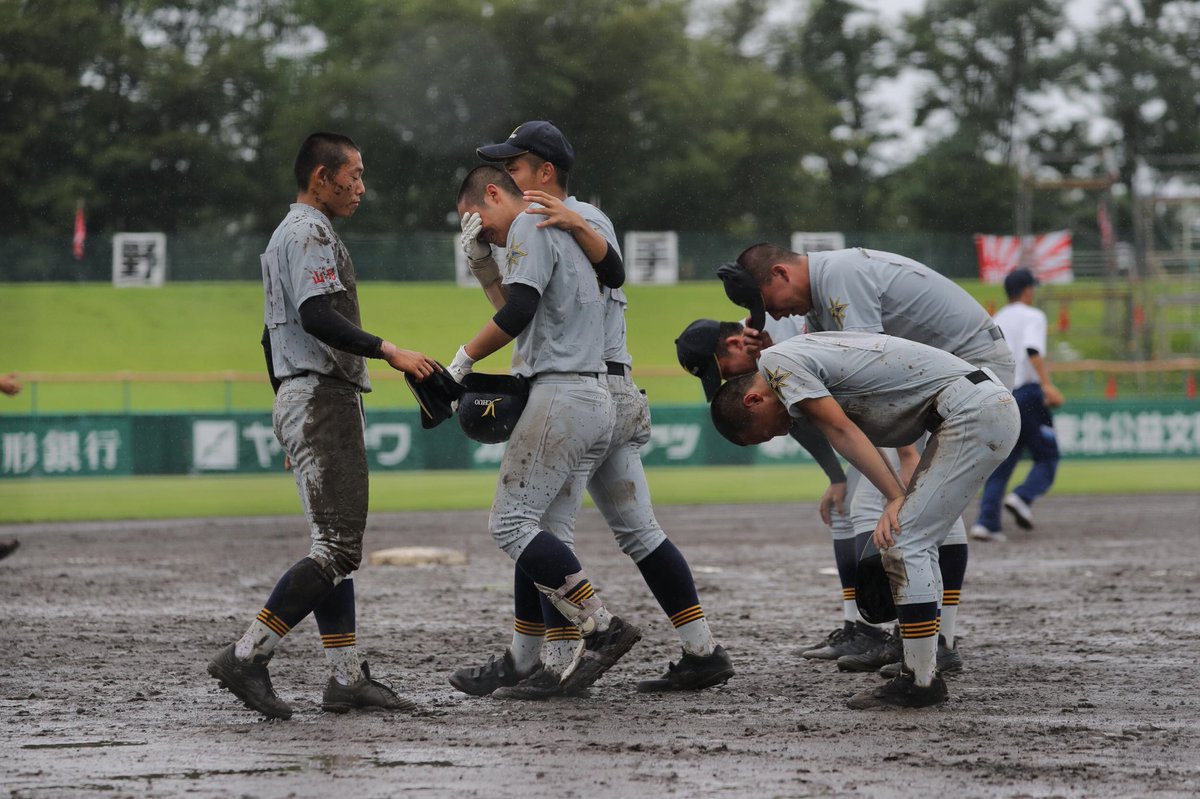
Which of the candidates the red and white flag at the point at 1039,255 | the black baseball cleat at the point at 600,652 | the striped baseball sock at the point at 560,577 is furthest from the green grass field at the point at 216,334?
the striped baseball sock at the point at 560,577

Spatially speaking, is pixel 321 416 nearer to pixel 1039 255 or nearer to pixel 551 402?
pixel 551 402

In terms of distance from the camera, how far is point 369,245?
2783cm

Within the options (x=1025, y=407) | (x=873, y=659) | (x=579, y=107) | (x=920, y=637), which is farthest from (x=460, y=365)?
(x=579, y=107)

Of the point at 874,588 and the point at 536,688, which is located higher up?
the point at 874,588

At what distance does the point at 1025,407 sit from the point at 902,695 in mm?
7494

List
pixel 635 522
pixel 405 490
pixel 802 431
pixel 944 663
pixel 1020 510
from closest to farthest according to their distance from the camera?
pixel 635 522, pixel 944 663, pixel 802 431, pixel 1020 510, pixel 405 490

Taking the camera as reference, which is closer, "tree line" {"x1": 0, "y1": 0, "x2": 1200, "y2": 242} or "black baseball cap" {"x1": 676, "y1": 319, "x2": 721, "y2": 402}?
"black baseball cap" {"x1": 676, "y1": 319, "x2": 721, "y2": 402}

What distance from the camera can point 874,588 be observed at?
5.44m

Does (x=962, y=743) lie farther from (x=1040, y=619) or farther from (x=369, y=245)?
(x=369, y=245)

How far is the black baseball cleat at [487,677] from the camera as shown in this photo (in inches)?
221

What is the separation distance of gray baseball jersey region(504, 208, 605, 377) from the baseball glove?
32 centimetres

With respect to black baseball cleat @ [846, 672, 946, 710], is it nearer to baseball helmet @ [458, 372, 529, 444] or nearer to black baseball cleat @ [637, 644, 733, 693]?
black baseball cleat @ [637, 644, 733, 693]

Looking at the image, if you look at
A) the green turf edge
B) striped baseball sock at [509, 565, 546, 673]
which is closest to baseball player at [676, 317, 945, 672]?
striped baseball sock at [509, 565, 546, 673]

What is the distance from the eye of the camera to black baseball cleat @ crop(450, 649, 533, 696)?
5.62m
